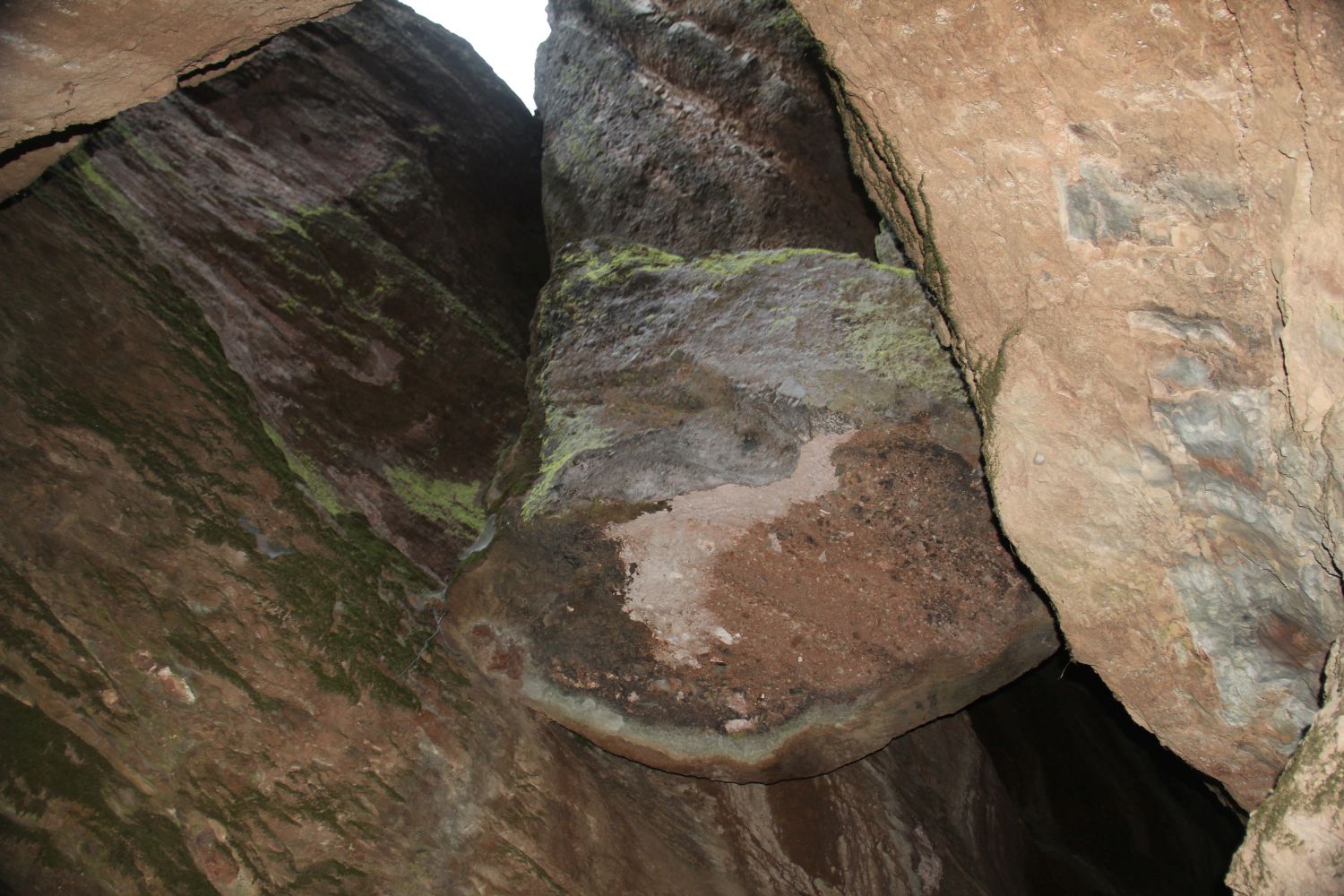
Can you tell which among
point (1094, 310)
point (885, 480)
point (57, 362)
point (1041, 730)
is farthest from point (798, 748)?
point (1041, 730)

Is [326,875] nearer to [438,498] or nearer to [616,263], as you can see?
[438,498]

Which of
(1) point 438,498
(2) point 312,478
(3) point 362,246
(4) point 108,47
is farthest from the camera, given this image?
(3) point 362,246

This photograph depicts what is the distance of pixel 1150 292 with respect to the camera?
5.12 ft

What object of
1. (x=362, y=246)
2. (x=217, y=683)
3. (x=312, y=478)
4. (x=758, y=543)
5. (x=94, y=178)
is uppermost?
(x=94, y=178)

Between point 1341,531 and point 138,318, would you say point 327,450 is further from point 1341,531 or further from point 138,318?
point 1341,531

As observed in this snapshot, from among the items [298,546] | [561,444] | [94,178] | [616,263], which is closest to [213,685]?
[298,546]

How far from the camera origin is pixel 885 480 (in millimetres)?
2582

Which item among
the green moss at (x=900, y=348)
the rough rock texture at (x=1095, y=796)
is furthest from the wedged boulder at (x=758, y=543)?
the rough rock texture at (x=1095, y=796)

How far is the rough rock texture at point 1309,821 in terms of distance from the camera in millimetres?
1344

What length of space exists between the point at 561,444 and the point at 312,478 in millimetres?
1027

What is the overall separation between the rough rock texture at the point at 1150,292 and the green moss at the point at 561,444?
3.93ft

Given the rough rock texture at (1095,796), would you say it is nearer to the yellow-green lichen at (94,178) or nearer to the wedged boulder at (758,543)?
the wedged boulder at (758,543)

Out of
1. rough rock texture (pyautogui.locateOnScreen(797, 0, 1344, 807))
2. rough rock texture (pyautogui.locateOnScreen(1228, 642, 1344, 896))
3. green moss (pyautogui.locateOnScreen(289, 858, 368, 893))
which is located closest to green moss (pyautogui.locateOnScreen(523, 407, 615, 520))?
green moss (pyautogui.locateOnScreen(289, 858, 368, 893))

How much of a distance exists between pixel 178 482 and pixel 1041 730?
20.1ft
